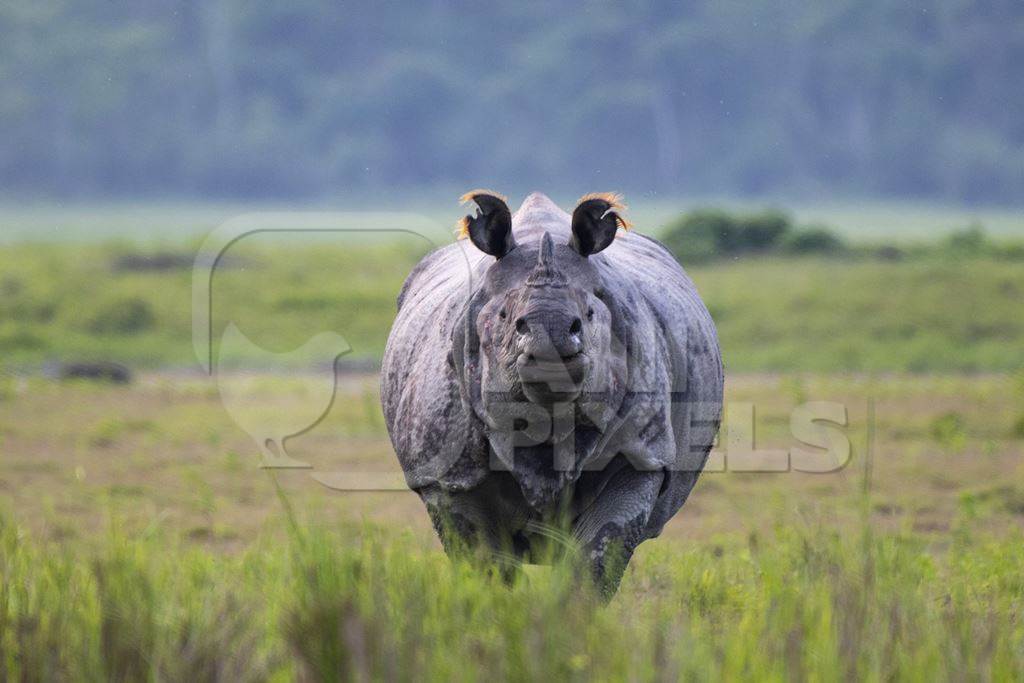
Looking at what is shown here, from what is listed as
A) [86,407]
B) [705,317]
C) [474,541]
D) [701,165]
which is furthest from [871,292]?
[701,165]

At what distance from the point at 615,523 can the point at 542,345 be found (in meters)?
0.86

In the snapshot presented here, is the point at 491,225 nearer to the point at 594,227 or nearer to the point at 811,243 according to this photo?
the point at 594,227

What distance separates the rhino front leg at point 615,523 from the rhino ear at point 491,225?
0.89m

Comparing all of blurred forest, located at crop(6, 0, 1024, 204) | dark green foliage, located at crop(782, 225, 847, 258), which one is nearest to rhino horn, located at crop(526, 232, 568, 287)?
dark green foliage, located at crop(782, 225, 847, 258)

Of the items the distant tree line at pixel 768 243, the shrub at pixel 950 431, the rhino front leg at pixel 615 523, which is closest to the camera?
the rhino front leg at pixel 615 523

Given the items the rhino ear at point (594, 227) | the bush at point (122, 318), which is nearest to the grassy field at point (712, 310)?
the bush at point (122, 318)

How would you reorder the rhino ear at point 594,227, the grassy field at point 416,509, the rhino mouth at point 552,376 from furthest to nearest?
the rhino ear at point 594,227 → the rhino mouth at point 552,376 → the grassy field at point 416,509

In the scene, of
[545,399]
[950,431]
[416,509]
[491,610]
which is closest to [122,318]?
[416,509]

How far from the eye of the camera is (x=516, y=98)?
258ft

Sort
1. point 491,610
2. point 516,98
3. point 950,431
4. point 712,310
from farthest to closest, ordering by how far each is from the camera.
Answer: point 516,98 < point 712,310 < point 950,431 < point 491,610

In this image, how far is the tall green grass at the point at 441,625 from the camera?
4.11 meters

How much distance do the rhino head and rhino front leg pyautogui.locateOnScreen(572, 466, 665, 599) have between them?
0.67 ft

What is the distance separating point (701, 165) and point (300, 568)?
7247 centimetres

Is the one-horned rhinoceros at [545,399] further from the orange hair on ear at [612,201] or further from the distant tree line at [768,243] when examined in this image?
the distant tree line at [768,243]
